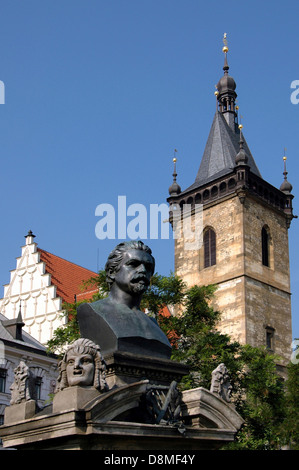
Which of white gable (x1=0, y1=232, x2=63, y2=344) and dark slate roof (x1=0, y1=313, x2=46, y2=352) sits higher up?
white gable (x1=0, y1=232, x2=63, y2=344)

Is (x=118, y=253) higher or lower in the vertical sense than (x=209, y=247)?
lower

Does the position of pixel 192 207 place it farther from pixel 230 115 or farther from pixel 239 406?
pixel 239 406

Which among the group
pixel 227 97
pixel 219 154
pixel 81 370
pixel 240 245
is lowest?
pixel 81 370

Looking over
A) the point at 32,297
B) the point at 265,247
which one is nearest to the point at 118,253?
the point at 32,297

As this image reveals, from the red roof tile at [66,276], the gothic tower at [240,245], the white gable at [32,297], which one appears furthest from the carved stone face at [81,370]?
the gothic tower at [240,245]

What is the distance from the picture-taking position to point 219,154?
142 feet

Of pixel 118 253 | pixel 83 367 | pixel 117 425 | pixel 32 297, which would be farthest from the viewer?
pixel 32 297

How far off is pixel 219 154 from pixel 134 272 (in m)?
38.0

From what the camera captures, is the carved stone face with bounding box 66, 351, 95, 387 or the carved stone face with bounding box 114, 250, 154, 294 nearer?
the carved stone face with bounding box 66, 351, 95, 387

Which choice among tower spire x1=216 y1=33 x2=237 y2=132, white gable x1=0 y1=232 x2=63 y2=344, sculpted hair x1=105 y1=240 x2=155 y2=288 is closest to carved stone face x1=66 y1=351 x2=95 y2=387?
sculpted hair x1=105 y1=240 x2=155 y2=288

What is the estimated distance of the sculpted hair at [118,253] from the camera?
6.00 m

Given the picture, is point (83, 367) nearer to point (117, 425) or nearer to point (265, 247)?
point (117, 425)

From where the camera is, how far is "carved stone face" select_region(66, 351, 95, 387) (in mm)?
4848

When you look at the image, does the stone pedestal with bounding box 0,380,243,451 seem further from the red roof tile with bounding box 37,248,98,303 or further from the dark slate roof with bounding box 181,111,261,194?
the dark slate roof with bounding box 181,111,261,194
